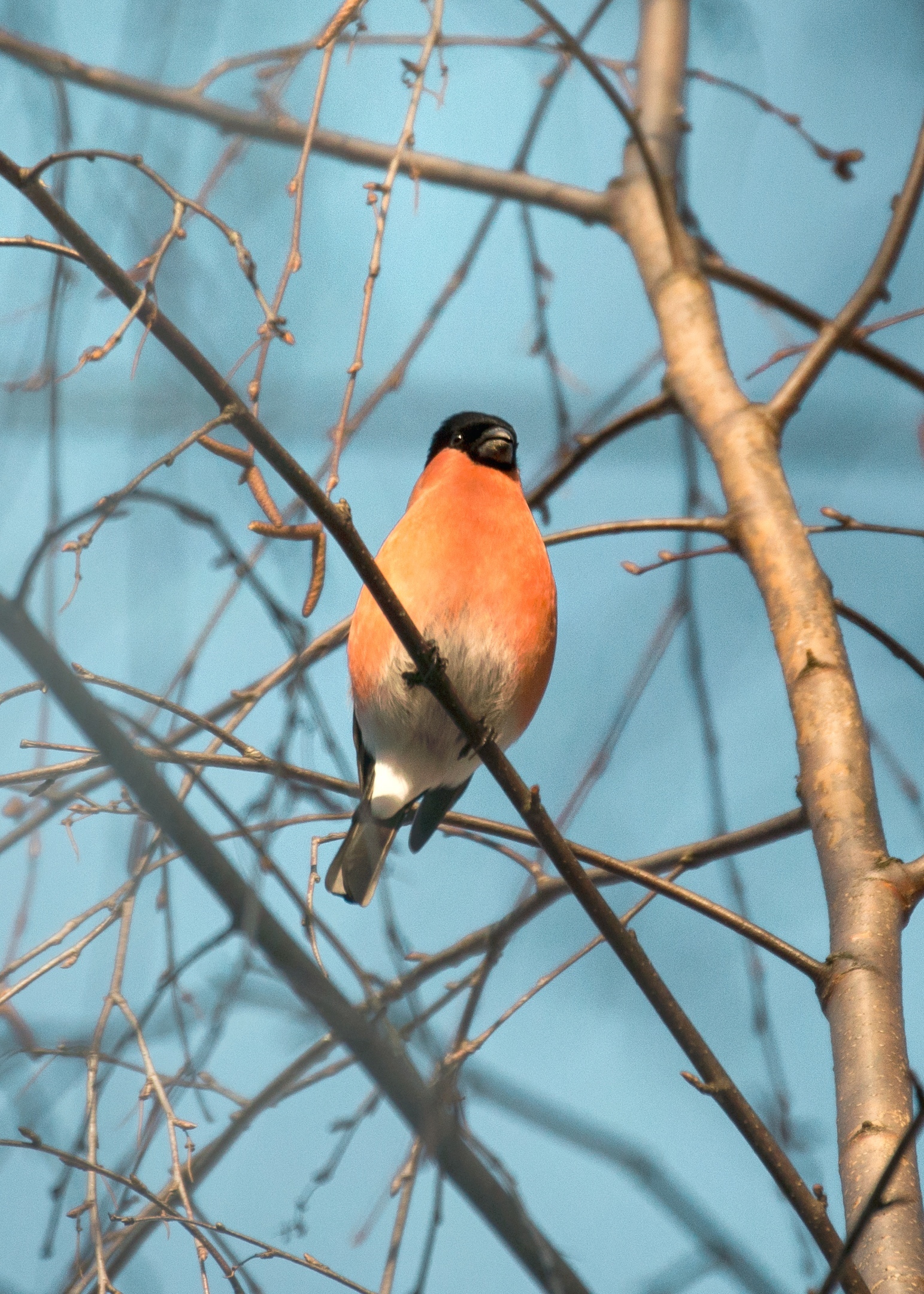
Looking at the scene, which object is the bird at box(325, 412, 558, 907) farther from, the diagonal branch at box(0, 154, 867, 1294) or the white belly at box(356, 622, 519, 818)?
the diagonal branch at box(0, 154, 867, 1294)

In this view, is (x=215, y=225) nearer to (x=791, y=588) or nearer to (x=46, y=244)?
(x=46, y=244)

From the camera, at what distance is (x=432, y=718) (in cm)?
251

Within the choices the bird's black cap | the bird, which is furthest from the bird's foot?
the bird's black cap

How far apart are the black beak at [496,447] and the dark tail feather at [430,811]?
736 millimetres

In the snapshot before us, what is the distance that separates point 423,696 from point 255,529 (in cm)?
106

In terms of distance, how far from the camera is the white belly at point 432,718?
2.38m

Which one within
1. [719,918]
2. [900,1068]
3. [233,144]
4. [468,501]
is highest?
[233,144]

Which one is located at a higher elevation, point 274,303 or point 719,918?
point 274,303

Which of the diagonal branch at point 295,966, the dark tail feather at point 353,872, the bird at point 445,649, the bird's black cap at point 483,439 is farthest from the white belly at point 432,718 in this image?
the diagonal branch at point 295,966

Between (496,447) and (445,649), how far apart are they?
0.71m

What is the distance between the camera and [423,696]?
248cm

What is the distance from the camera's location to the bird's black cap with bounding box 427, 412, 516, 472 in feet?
9.58

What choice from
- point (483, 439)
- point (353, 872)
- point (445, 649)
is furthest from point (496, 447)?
point (353, 872)

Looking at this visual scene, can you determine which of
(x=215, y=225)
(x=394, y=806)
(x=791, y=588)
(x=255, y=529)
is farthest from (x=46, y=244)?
(x=394, y=806)
